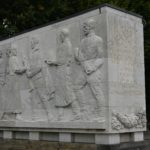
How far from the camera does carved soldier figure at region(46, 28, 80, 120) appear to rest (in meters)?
10.9

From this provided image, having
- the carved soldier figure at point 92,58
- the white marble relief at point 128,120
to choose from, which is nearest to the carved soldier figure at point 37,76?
the carved soldier figure at point 92,58

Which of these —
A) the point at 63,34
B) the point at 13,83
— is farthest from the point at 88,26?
the point at 13,83

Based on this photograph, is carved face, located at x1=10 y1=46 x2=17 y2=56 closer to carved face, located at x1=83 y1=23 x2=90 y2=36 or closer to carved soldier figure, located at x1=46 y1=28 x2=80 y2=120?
carved soldier figure, located at x1=46 y1=28 x2=80 y2=120

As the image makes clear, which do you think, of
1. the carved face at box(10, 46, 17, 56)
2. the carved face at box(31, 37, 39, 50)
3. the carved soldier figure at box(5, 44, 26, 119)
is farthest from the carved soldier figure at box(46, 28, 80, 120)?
the carved face at box(10, 46, 17, 56)

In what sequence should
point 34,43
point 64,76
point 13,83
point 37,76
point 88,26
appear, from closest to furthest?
point 88,26, point 64,76, point 37,76, point 34,43, point 13,83

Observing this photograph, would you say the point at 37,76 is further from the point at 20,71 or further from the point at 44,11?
the point at 44,11

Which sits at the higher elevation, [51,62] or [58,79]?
[51,62]

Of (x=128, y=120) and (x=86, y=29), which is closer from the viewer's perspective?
(x=128, y=120)

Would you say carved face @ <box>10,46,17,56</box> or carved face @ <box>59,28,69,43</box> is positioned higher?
carved face @ <box>59,28,69,43</box>

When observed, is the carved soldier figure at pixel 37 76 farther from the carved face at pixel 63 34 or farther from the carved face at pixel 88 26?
the carved face at pixel 88 26

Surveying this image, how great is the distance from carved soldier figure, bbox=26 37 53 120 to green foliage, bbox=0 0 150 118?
6072 millimetres

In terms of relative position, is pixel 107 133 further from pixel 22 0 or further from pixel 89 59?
pixel 22 0

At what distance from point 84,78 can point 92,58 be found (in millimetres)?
585

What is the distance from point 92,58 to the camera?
1031 cm
